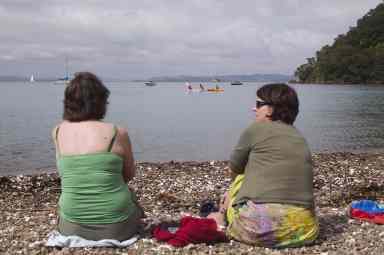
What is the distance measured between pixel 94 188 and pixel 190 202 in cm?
535

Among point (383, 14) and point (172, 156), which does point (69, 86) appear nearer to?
point (172, 156)

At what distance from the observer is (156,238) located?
21.6ft

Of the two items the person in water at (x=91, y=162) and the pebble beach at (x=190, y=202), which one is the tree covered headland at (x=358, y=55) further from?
the person in water at (x=91, y=162)

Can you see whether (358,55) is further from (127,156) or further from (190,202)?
(127,156)

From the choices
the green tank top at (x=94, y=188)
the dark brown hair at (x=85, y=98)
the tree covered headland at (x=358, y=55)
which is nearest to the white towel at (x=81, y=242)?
the green tank top at (x=94, y=188)

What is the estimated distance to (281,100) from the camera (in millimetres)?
6281

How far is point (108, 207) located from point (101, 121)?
39.6 inches

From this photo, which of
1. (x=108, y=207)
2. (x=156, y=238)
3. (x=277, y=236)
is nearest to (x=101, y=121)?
(x=108, y=207)

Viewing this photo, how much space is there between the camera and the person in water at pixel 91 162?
5914mm

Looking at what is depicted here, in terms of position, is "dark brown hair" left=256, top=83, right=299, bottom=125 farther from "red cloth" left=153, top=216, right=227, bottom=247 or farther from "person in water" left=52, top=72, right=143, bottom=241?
"person in water" left=52, top=72, right=143, bottom=241

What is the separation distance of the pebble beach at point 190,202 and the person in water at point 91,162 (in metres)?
0.38

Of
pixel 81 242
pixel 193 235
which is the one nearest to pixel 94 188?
pixel 81 242

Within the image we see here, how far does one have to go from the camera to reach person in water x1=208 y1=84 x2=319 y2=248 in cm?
618

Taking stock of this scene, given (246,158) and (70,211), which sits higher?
(246,158)
